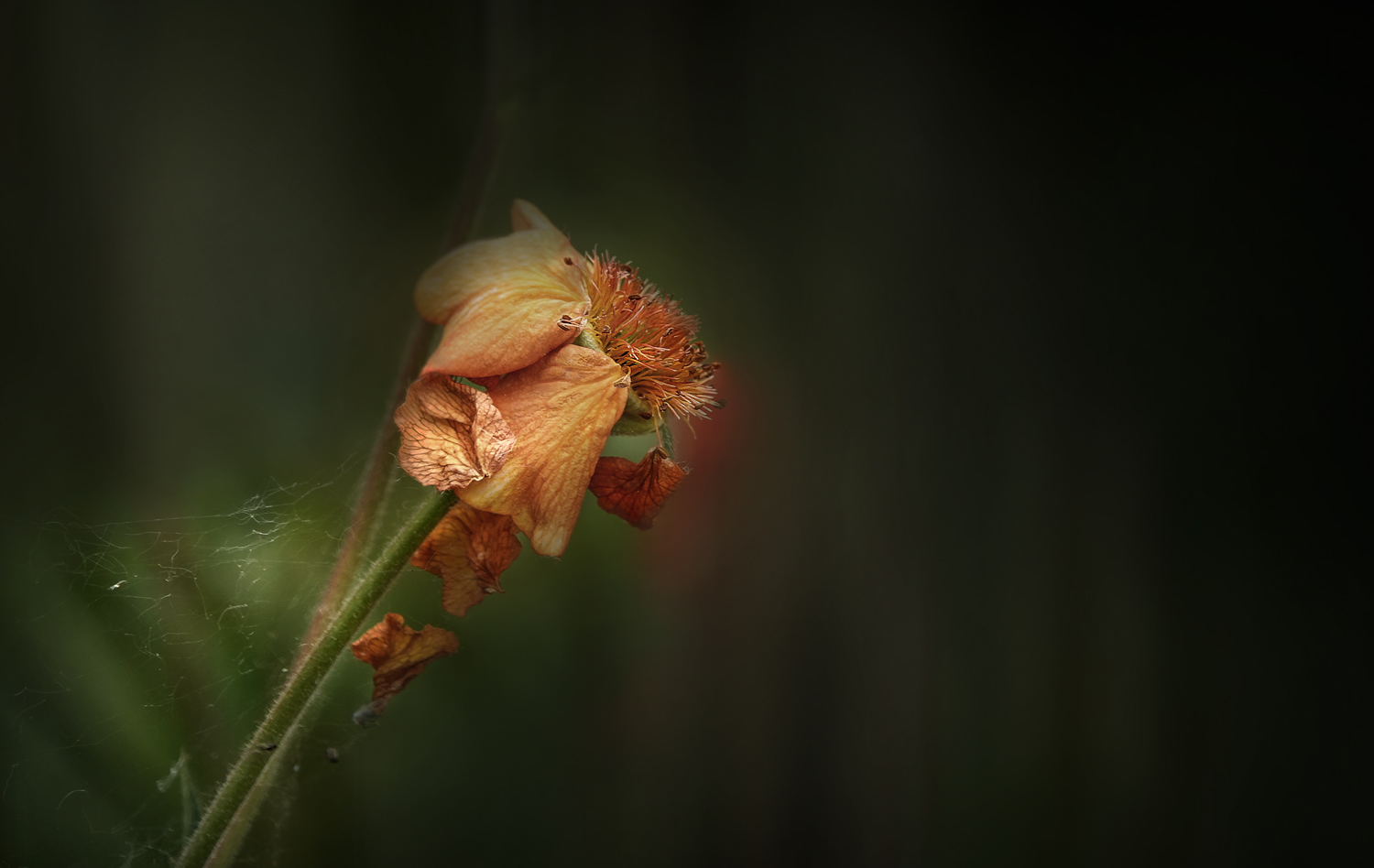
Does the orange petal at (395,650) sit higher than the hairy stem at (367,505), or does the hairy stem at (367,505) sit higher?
the hairy stem at (367,505)

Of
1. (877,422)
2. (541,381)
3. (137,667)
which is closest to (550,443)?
(541,381)

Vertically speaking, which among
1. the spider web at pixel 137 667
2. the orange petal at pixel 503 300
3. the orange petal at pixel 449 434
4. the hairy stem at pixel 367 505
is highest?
the orange petal at pixel 503 300

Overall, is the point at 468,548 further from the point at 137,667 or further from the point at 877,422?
the point at 877,422

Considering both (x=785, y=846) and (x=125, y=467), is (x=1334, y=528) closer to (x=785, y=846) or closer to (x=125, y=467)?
(x=785, y=846)

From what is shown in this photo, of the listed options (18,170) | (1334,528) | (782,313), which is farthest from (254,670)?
(1334,528)

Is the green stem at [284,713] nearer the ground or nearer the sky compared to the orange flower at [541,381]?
nearer the ground

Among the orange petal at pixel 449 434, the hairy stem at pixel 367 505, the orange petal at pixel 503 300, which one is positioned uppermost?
the orange petal at pixel 503 300
